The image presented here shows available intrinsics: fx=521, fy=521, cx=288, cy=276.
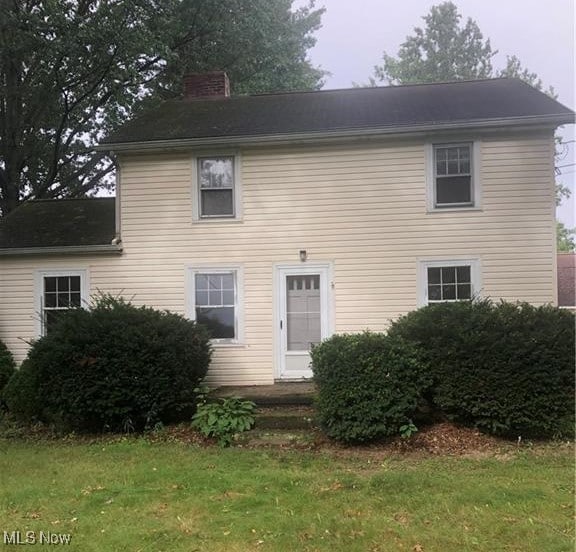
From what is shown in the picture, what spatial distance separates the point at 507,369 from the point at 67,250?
7901mm

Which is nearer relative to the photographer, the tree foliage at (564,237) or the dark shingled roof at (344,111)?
the dark shingled roof at (344,111)

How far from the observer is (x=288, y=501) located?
4.74 m

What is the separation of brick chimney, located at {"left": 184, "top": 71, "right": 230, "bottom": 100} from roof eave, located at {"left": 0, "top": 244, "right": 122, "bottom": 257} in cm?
454

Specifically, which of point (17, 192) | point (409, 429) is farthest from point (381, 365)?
point (17, 192)

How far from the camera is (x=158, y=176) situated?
9.94 m

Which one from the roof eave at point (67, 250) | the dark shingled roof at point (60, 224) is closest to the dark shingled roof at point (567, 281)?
the dark shingled roof at point (60, 224)

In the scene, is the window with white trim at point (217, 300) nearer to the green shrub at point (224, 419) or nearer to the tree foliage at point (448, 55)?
the green shrub at point (224, 419)

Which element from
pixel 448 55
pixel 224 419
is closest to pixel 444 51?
pixel 448 55

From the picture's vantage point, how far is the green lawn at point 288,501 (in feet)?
13.0

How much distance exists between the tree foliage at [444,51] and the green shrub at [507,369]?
31708mm

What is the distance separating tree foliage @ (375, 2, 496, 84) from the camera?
35.2 metres

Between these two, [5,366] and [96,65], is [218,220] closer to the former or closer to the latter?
[5,366]

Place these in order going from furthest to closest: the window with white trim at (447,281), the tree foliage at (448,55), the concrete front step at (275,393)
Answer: the tree foliage at (448,55)
the window with white trim at (447,281)
the concrete front step at (275,393)

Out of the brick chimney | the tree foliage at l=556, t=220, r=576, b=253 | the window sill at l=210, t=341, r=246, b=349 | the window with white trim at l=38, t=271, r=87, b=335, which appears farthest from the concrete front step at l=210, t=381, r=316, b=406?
the tree foliage at l=556, t=220, r=576, b=253
